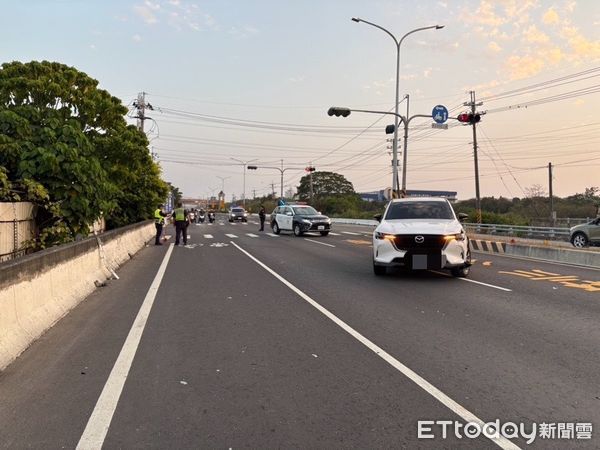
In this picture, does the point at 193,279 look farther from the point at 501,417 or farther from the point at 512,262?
the point at 512,262

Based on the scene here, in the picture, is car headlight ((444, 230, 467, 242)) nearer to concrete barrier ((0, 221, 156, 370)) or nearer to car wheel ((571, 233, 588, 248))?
concrete barrier ((0, 221, 156, 370))

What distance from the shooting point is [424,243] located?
1012cm

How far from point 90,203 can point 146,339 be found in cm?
755

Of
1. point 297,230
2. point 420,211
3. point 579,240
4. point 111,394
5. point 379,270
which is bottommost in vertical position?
point 111,394

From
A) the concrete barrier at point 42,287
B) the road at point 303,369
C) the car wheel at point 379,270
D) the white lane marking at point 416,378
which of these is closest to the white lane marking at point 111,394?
the road at point 303,369

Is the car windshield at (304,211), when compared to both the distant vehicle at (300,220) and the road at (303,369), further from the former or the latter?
the road at (303,369)

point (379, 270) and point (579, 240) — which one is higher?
point (579, 240)

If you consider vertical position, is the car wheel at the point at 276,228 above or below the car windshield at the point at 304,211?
below

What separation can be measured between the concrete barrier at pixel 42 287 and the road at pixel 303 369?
0.73 ft

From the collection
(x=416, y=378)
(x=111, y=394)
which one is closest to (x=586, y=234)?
(x=416, y=378)

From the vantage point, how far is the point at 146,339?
19.7ft

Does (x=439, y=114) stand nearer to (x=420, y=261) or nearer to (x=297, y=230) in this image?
(x=297, y=230)

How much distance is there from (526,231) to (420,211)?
22.3m

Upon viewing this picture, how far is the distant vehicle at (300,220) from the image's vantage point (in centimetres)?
2659
